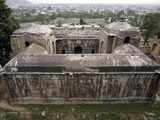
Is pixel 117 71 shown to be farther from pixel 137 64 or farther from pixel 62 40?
pixel 62 40

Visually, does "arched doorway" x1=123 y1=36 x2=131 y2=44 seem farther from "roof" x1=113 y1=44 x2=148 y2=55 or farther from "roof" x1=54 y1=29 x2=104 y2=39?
"roof" x1=54 y1=29 x2=104 y2=39

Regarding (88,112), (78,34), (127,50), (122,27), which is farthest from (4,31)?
(88,112)

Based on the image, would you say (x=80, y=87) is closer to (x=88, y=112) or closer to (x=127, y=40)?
(x=88, y=112)

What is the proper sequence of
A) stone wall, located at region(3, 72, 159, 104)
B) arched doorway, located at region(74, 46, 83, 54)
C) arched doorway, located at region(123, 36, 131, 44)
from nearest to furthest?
stone wall, located at region(3, 72, 159, 104) → arched doorway, located at region(123, 36, 131, 44) → arched doorway, located at region(74, 46, 83, 54)

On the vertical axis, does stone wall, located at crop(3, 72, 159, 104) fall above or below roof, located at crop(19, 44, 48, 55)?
below

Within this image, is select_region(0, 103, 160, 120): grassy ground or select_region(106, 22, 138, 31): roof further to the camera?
select_region(106, 22, 138, 31): roof

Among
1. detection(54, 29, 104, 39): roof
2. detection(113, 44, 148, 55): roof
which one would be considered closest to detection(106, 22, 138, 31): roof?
detection(54, 29, 104, 39): roof

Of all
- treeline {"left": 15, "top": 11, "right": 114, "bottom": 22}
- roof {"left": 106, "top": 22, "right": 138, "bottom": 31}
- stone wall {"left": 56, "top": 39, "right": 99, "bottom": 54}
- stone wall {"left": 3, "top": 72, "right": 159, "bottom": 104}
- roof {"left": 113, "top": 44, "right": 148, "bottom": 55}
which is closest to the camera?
stone wall {"left": 3, "top": 72, "right": 159, "bottom": 104}

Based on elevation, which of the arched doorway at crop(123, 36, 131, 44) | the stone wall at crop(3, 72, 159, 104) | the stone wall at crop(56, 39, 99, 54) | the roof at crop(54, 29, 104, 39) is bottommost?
the stone wall at crop(3, 72, 159, 104)
